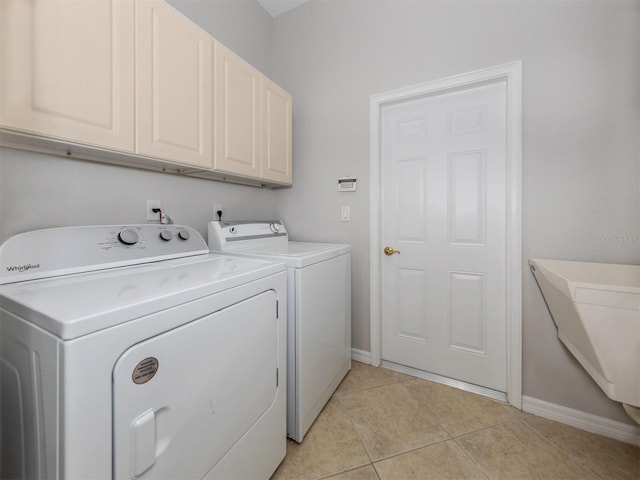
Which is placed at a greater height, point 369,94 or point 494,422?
point 369,94

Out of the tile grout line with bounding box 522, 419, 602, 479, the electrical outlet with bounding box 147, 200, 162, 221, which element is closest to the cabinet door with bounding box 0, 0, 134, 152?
the electrical outlet with bounding box 147, 200, 162, 221

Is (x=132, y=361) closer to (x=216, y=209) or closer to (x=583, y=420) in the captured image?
(x=216, y=209)

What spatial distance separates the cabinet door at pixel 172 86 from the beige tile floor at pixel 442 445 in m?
1.64

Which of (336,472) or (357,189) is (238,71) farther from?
(336,472)

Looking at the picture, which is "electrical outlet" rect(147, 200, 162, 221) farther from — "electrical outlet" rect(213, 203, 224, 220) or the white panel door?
the white panel door

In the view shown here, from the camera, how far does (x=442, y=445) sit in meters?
1.37

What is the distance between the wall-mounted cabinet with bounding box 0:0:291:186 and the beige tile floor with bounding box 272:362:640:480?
1.62m

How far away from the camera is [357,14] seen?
208 cm

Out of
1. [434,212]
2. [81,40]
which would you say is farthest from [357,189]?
[81,40]

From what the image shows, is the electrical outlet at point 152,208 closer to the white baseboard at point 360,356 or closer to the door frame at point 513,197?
the white baseboard at point 360,356

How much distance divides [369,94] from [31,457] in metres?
2.44

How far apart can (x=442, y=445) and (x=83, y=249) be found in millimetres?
1923

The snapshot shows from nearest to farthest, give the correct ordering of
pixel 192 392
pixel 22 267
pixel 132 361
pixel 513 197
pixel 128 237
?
pixel 132 361 < pixel 192 392 < pixel 22 267 < pixel 128 237 < pixel 513 197

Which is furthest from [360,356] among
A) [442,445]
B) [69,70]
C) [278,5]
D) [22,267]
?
[278,5]
